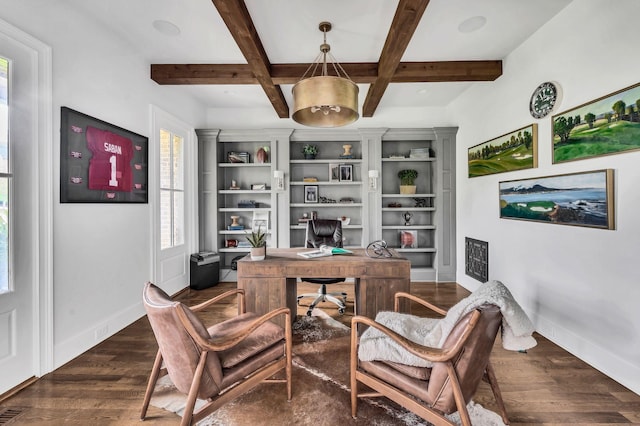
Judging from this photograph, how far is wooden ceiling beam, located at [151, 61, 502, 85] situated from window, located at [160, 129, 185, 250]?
2.58 feet

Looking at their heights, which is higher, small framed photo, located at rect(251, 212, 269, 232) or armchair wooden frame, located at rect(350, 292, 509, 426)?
small framed photo, located at rect(251, 212, 269, 232)

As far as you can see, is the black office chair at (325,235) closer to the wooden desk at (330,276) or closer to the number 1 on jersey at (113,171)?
the wooden desk at (330,276)

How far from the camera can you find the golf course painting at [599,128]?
1.91 meters

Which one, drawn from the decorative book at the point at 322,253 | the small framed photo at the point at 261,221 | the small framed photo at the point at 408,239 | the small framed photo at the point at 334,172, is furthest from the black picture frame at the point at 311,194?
the decorative book at the point at 322,253

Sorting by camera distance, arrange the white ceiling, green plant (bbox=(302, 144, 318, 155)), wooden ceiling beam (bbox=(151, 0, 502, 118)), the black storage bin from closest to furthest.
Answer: the white ceiling
wooden ceiling beam (bbox=(151, 0, 502, 118))
the black storage bin
green plant (bbox=(302, 144, 318, 155))

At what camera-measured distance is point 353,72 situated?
3303 millimetres

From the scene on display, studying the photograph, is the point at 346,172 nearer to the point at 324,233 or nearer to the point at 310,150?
the point at 310,150

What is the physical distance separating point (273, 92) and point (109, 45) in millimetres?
1706

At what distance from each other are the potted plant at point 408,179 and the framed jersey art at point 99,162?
3.65 metres

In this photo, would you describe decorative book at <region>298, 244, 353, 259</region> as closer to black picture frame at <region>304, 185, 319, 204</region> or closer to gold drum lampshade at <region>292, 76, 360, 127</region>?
gold drum lampshade at <region>292, 76, 360, 127</region>

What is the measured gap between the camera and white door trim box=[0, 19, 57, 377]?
205cm

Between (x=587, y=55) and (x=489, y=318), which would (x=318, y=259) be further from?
(x=587, y=55)

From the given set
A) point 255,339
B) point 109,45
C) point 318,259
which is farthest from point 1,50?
point 318,259

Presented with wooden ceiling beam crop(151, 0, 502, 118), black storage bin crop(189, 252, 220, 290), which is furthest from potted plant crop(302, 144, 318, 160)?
black storage bin crop(189, 252, 220, 290)
